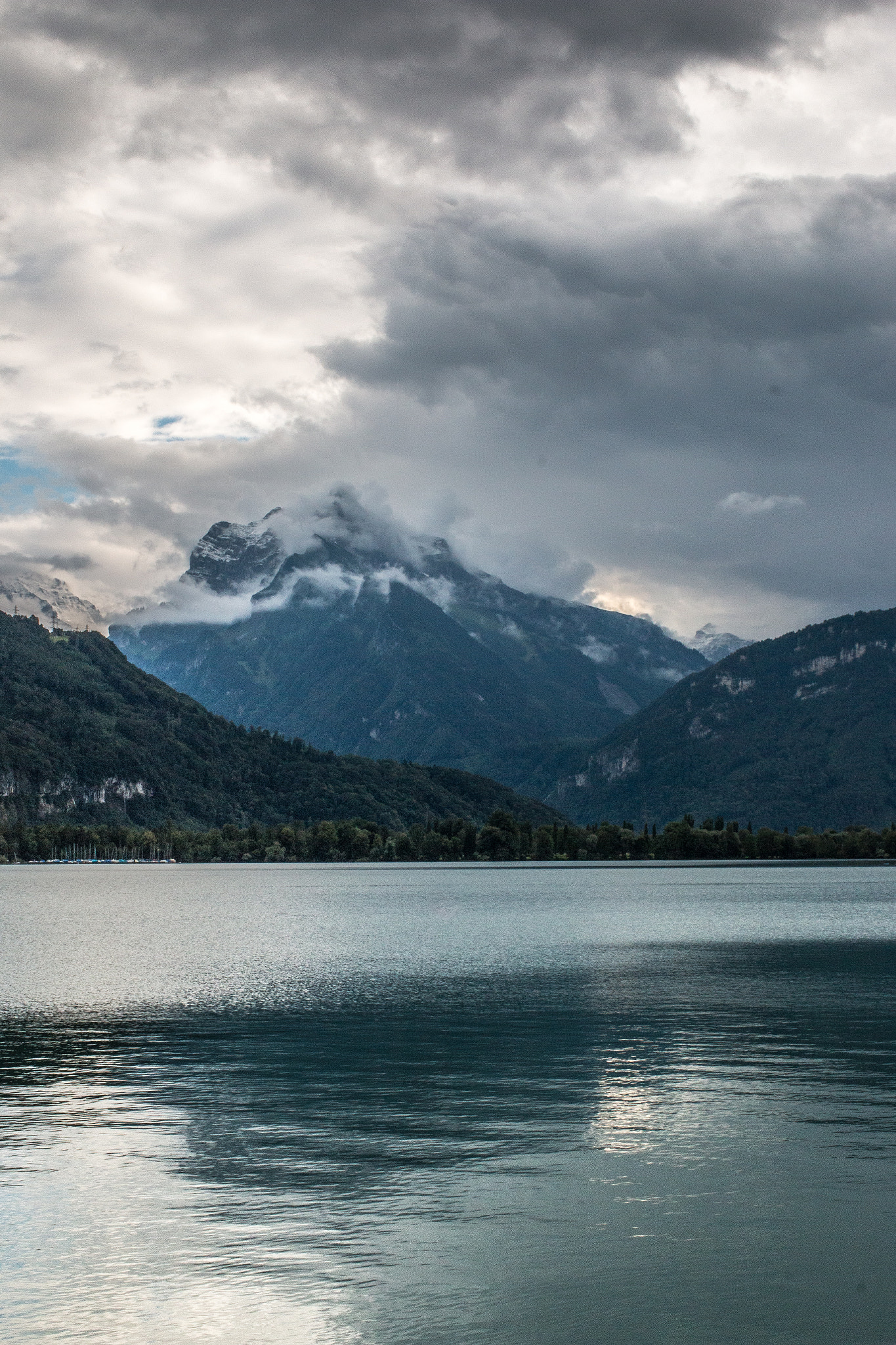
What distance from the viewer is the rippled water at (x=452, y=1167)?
1139 inches

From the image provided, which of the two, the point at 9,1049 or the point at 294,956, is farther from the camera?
the point at 294,956

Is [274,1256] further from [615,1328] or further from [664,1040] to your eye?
[664,1040]

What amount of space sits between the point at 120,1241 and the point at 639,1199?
49.9 feet

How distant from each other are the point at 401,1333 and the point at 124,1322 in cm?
643

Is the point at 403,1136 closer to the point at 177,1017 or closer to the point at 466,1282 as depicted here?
the point at 466,1282

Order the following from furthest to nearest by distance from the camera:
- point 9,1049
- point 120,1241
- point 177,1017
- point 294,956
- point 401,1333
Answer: point 294,956, point 177,1017, point 9,1049, point 120,1241, point 401,1333

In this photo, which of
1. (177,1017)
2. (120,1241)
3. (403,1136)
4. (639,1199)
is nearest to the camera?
(120,1241)

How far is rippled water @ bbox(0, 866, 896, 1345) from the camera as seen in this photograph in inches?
1139

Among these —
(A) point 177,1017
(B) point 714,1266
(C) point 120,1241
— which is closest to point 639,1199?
(B) point 714,1266

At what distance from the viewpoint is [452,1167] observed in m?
40.6

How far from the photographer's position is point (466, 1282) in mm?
30422

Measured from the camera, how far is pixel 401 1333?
27.5 metres

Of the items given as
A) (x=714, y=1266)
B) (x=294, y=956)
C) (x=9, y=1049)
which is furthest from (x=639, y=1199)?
(x=294, y=956)

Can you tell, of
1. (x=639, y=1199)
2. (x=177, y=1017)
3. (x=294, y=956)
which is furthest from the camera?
(x=294, y=956)
